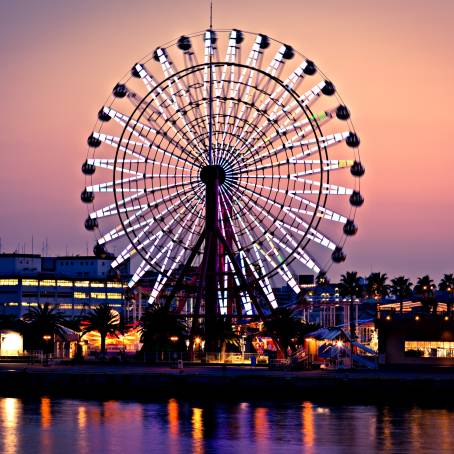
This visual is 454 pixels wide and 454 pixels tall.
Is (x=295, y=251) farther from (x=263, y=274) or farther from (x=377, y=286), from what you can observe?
(x=377, y=286)

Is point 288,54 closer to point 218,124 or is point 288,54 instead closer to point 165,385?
point 218,124

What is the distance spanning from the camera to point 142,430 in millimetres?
72875

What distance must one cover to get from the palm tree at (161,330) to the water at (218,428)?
95.9ft

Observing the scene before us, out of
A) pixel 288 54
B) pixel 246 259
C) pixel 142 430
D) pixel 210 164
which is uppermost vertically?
pixel 288 54

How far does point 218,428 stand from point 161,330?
45438 millimetres

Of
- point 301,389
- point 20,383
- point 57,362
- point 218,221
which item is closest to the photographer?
point 301,389

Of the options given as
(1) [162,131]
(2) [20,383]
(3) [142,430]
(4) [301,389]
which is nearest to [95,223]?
(1) [162,131]

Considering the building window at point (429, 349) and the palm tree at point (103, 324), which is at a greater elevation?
the palm tree at point (103, 324)

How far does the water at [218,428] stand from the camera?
66250 mm

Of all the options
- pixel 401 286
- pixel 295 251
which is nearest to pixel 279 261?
pixel 295 251

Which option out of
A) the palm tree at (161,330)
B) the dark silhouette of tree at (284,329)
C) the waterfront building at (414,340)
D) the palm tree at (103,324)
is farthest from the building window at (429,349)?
the palm tree at (103,324)

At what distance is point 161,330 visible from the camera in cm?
11794

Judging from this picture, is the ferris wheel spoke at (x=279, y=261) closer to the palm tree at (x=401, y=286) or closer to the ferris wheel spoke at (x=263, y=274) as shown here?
the ferris wheel spoke at (x=263, y=274)

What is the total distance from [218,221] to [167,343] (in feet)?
50.5
